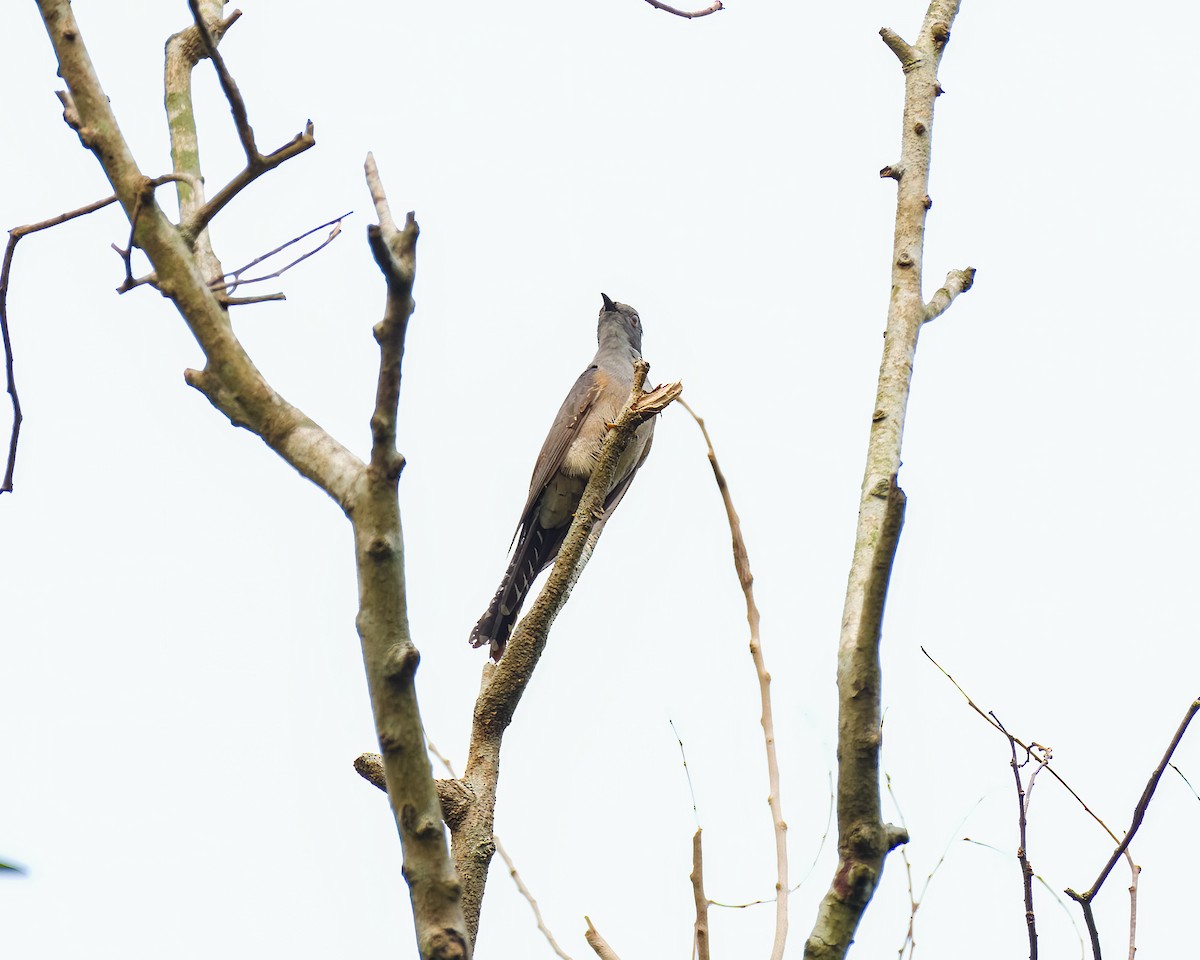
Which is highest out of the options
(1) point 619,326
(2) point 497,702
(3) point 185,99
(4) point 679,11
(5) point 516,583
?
(1) point 619,326

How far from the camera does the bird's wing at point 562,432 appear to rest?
7.35 metres

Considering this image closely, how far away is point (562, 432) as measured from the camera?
7496 millimetres

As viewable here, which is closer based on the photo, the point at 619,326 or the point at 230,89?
the point at 230,89

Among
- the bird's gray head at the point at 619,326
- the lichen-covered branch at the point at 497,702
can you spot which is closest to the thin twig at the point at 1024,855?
the lichen-covered branch at the point at 497,702

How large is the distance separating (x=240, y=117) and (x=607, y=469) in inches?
77.5

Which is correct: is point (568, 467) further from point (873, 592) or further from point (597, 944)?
point (873, 592)

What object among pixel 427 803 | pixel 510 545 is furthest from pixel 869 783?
pixel 510 545

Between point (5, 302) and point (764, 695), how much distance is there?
5.57 feet

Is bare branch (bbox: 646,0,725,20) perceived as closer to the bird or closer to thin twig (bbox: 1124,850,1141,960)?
thin twig (bbox: 1124,850,1141,960)

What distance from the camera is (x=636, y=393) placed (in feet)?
14.0

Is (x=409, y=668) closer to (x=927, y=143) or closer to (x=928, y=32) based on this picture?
(x=927, y=143)

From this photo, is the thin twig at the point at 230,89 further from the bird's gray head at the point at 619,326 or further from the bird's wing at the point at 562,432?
the bird's gray head at the point at 619,326

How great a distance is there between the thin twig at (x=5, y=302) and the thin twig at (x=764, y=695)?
1393 millimetres

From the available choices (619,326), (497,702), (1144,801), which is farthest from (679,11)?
(619,326)
